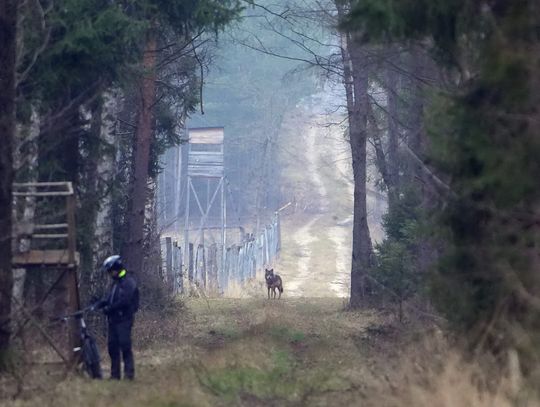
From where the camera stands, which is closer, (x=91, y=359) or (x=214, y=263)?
(x=91, y=359)

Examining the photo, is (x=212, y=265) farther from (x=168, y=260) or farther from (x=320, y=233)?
(x=320, y=233)

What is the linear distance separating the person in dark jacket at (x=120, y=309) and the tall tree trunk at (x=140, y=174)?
940 centimetres

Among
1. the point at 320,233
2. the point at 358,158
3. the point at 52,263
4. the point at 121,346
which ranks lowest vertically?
the point at 320,233

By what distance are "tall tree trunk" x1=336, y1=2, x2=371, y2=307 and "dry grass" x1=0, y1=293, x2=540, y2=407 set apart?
5967 millimetres

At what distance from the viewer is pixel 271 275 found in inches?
1188

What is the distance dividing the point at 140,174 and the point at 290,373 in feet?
35.0

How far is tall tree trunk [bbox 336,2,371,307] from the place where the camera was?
26.3 metres

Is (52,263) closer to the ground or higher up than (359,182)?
closer to the ground

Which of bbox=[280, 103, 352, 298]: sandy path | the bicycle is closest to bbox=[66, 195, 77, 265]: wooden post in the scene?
the bicycle

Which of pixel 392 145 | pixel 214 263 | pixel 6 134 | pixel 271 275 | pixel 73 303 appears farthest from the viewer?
pixel 214 263

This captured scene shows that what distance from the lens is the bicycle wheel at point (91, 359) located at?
43.3ft

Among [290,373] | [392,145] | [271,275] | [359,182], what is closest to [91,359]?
[290,373]

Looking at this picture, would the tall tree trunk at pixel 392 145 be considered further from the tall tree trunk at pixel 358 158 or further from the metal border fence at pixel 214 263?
the metal border fence at pixel 214 263

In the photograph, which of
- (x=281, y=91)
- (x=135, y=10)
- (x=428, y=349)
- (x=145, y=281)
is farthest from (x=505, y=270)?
(x=281, y=91)
